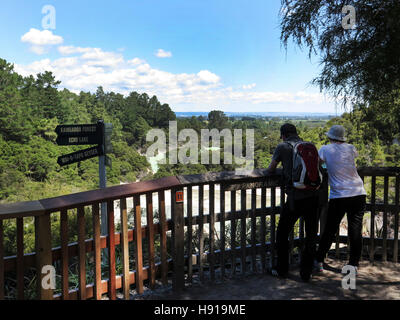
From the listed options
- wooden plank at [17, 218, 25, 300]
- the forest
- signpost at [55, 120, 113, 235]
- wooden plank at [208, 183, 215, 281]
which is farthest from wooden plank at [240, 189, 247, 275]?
the forest

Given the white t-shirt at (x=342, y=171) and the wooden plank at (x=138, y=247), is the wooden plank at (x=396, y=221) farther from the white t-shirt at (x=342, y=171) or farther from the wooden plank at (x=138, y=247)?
the wooden plank at (x=138, y=247)

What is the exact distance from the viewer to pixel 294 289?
10.3 ft

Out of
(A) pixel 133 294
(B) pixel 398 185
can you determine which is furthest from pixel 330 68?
(A) pixel 133 294

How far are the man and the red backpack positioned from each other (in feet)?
0.24

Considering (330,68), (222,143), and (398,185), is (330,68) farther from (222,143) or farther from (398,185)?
(222,143)

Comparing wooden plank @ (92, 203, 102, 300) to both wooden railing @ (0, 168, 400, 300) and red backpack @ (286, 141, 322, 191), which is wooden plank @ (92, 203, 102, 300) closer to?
wooden railing @ (0, 168, 400, 300)

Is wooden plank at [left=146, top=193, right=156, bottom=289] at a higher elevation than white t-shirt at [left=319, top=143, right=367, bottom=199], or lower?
lower

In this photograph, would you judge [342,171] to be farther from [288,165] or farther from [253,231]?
[253,231]

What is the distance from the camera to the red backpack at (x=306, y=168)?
3084 mm

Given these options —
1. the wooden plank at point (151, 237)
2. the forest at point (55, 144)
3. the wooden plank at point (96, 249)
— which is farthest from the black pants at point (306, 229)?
the forest at point (55, 144)

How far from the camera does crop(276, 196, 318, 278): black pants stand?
320 centimetres

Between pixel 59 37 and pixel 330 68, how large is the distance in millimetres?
88695

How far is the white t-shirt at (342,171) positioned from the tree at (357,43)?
3.85 ft
